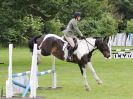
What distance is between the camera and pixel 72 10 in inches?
1375

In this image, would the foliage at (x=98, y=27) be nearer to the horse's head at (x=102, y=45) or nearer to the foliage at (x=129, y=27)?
the foliage at (x=129, y=27)

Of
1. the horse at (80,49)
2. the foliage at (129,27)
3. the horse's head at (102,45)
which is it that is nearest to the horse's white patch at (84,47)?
the horse at (80,49)

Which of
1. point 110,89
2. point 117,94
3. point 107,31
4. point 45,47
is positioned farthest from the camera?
point 107,31

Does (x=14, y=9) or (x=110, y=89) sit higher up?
(x=14, y=9)

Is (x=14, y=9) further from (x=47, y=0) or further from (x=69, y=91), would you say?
(x=69, y=91)

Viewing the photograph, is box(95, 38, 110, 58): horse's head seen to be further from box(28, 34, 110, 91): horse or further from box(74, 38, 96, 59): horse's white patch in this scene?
box(74, 38, 96, 59): horse's white patch

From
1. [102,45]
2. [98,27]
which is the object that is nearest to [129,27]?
[98,27]

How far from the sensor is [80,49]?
1847 centimetres

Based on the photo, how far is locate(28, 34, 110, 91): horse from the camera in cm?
1819

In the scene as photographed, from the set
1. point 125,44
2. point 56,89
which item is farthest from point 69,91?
point 125,44

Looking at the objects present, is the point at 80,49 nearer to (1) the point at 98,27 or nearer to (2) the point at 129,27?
(1) the point at 98,27

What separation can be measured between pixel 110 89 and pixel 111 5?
6952 cm

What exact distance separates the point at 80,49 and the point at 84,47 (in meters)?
0.16

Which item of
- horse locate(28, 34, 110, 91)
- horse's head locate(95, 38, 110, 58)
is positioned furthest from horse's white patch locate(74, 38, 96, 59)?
horse's head locate(95, 38, 110, 58)
